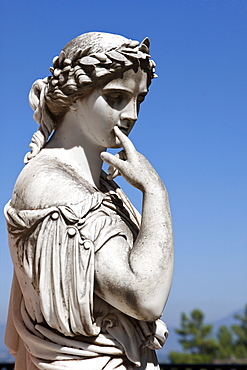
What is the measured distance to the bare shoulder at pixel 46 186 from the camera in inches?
149

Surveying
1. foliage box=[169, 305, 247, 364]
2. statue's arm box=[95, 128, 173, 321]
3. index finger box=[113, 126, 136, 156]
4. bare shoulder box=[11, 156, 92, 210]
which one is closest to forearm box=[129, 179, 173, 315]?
statue's arm box=[95, 128, 173, 321]

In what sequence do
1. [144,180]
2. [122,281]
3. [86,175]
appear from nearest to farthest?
[122,281], [144,180], [86,175]

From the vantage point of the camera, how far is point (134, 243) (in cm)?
382

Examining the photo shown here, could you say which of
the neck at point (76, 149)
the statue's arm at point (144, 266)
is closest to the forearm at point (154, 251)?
the statue's arm at point (144, 266)

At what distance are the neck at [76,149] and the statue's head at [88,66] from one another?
11 cm

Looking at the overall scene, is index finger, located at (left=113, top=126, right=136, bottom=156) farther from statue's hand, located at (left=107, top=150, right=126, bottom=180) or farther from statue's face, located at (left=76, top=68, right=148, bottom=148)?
statue's hand, located at (left=107, top=150, right=126, bottom=180)

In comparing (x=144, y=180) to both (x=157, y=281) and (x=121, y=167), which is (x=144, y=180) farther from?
(x=157, y=281)

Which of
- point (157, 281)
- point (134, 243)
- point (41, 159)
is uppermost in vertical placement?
point (41, 159)

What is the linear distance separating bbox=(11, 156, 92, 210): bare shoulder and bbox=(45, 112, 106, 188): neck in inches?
5.4

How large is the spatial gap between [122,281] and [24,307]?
Answer: 86 cm

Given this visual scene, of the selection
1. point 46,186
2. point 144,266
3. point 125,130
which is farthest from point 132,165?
point 144,266

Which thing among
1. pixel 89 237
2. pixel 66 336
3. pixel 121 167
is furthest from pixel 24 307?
pixel 121 167

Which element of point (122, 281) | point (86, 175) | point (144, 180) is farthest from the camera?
point (86, 175)

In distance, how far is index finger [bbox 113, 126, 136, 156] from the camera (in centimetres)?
405
